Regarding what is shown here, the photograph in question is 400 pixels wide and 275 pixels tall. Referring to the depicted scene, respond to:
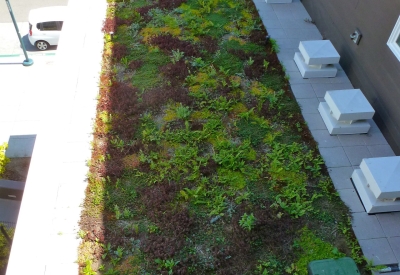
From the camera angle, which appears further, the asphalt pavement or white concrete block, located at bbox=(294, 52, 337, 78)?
the asphalt pavement

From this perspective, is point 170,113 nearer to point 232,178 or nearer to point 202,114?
point 202,114

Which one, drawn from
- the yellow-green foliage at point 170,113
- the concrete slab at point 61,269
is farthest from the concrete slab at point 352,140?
the concrete slab at point 61,269

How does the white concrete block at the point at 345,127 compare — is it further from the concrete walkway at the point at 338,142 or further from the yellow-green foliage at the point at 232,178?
the yellow-green foliage at the point at 232,178

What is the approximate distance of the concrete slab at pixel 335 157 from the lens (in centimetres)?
679

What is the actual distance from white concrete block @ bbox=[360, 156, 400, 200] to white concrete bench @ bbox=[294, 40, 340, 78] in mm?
2979

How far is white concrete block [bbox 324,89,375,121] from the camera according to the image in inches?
273

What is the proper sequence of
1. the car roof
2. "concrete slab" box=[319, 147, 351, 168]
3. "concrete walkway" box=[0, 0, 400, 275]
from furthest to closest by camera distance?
the car roof, "concrete slab" box=[319, 147, 351, 168], "concrete walkway" box=[0, 0, 400, 275]

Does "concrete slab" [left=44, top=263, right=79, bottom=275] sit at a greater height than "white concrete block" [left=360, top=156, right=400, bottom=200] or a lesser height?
lesser

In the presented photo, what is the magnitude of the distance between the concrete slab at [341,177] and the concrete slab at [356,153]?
0.71ft

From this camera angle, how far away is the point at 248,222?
5.73m

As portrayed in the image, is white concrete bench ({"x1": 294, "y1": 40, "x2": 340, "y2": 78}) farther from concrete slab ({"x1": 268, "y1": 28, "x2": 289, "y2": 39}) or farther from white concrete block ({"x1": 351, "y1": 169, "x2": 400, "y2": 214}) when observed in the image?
white concrete block ({"x1": 351, "y1": 169, "x2": 400, "y2": 214})

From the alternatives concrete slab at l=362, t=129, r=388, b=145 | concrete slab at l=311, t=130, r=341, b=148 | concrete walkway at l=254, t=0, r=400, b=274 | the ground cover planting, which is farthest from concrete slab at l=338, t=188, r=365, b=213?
concrete slab at l=362, t=129, r=388, b=145

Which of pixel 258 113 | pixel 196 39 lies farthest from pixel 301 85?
pixel 196 39

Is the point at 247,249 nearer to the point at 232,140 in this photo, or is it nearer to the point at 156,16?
the point at 232,140
